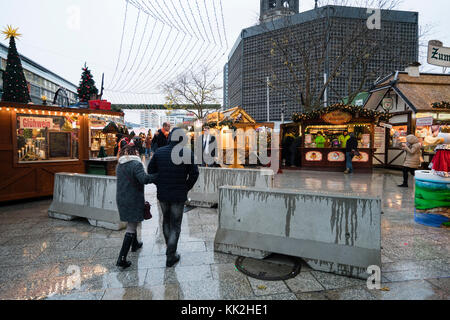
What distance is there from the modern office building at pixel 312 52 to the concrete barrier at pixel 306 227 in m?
14.7

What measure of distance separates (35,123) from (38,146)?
0.71 m

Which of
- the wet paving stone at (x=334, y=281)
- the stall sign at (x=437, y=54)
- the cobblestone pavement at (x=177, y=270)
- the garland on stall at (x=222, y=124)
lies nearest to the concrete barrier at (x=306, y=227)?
the wet paving stone at (x=334, y=281)

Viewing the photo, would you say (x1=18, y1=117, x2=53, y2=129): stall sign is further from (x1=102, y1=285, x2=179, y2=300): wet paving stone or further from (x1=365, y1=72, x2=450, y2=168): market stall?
(x1=365, y1=72, x2=450, y2=168): market stall

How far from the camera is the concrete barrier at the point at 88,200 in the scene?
5.12 metres

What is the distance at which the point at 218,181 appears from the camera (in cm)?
675

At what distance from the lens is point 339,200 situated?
3.29m

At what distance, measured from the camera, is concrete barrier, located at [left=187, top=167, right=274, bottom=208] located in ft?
20.5

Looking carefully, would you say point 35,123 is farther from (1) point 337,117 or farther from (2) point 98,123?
(1) point 337,117

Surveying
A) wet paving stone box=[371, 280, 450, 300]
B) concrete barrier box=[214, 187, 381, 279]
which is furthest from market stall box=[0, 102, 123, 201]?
wet paving stone box=[371, 280, 450, 300]

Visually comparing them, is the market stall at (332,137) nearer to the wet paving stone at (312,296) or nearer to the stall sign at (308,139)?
the stall sign at (308,139)

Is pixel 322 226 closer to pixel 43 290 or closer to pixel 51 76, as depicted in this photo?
pixel 43 290

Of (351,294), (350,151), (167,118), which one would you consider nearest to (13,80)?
(351,294)

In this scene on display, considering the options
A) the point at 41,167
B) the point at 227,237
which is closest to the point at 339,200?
the point at 227,237

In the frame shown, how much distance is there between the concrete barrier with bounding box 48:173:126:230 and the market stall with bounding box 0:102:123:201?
245 centimetres
